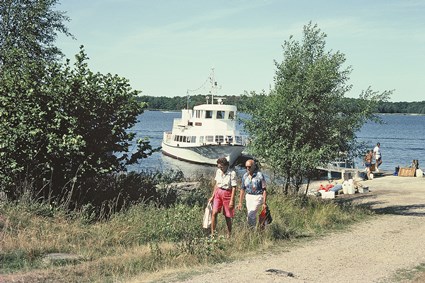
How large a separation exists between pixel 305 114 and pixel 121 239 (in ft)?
25.2

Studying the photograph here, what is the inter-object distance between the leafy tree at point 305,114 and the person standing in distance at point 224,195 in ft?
17.9

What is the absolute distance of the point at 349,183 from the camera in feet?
79.0

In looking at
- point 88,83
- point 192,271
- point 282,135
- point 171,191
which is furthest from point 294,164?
point 192,271

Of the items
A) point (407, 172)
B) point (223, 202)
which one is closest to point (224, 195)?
point (223, 202)

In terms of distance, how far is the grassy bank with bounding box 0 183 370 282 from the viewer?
29.0 feet

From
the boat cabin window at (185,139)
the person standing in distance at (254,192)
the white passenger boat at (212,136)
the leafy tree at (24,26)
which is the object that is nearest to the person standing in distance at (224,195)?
the person standing in distance at (254,192)

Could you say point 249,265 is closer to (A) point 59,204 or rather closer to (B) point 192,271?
(B) point 192,271

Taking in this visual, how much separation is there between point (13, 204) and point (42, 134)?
1.80 metres

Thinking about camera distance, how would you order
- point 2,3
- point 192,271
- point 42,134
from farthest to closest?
point 2,3 → point 42,134 → point 192,271

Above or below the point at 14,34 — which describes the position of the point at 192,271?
below

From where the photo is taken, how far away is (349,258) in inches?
405

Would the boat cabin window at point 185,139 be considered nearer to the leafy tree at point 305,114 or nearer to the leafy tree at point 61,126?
the leafy tree at point 305,114

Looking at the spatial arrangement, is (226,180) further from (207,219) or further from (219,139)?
(219,139)

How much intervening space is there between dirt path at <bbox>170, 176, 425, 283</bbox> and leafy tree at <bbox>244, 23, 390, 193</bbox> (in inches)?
107
